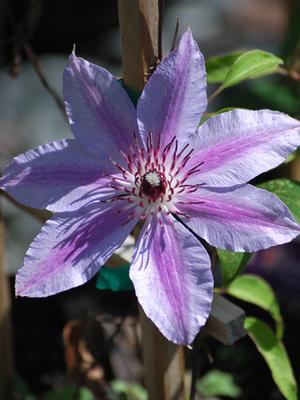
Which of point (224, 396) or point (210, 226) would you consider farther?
point (224, 396)

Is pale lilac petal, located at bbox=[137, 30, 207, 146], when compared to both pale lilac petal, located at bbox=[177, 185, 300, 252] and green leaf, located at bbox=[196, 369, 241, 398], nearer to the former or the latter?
pale lilac petal, located at bbox=[177, 185, 300, 252]

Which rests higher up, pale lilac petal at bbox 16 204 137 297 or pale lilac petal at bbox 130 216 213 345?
pale lilac petal at bbox 16 204 137 297

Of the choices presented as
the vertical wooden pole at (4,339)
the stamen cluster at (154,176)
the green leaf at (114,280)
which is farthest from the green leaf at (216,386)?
the stamen cluster at (154,176)

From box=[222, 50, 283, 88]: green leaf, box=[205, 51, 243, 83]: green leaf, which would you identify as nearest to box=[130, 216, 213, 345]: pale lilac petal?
box=[222, 50, 283, 88]: green leaf

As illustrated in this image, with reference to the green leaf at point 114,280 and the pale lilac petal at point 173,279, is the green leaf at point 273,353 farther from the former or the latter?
the pale lilac petal at point 173,279

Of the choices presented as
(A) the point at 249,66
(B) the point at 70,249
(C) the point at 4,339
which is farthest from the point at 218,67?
(C) the point at 4,339

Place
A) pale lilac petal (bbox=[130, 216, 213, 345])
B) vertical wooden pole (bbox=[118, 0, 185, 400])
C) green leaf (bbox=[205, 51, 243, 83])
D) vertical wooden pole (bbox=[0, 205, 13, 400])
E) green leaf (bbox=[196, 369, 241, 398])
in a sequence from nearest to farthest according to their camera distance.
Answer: pale lilac petal (bbox=[130, 216, 213, 345]) → vertical wooden pole (bbox=[118, 0, 185, 400]) → green leaf (bbox=[205, 51, 243, 83]) → vertical wooden pole (bbox=[0, 205, 13, 400]) → green leaf (bbox=[196, 369, 241, 398])

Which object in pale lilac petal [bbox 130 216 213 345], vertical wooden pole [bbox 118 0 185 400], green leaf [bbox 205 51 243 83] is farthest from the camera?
green leaf [bbox 205 51 243 83]

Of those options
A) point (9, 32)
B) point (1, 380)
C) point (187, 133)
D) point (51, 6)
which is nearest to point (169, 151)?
point (187, 133)

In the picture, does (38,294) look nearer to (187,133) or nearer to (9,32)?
(187,133)
